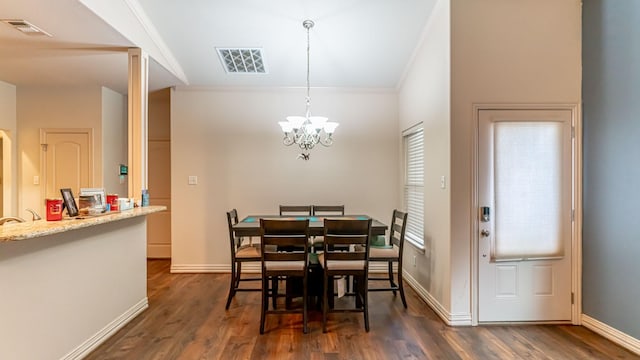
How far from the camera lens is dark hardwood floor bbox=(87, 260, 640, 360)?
2721mm

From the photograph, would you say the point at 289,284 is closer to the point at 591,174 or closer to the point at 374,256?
the point at 374,256

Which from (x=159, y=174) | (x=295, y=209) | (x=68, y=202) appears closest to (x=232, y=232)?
(x=295, y=209)

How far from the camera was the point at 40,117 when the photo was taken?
4.81m

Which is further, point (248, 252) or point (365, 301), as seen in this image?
point (248, 252)

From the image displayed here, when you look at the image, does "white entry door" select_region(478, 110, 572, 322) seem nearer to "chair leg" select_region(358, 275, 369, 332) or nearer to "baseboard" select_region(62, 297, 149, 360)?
"chair leg" select_region(358, 275, 369, 332)

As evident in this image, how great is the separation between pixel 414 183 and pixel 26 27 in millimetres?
4186

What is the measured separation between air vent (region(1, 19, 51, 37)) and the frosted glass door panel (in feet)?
13.2

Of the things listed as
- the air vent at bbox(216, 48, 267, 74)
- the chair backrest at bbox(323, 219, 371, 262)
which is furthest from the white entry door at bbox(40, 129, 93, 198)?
A: the chair backrest at bbox(323, 219, 371, 262)

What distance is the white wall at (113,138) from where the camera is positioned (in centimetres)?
491

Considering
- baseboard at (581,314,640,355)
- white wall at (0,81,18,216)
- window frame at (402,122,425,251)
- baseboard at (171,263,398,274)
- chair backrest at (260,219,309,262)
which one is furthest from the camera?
baseboard at (171,263,398,274)

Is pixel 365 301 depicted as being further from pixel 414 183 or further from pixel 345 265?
pixel 414 183

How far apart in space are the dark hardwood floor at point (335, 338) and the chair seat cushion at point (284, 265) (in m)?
0.53

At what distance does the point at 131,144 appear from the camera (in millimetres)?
3602

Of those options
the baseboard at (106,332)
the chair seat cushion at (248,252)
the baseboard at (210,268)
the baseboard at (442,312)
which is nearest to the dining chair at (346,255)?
the baseboard at (442,312)
